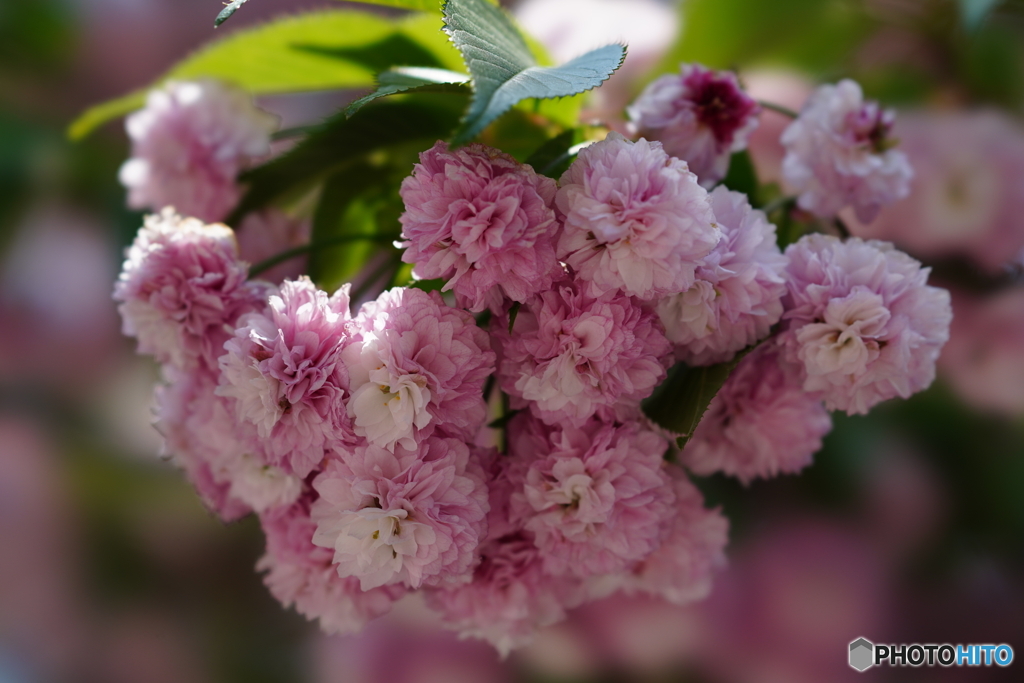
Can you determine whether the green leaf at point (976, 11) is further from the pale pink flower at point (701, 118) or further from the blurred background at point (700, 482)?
the pale pink flower at point (701, 118)

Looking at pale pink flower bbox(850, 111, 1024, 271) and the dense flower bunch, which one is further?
pale pink flower bbox(850, 111, 1024, 271)

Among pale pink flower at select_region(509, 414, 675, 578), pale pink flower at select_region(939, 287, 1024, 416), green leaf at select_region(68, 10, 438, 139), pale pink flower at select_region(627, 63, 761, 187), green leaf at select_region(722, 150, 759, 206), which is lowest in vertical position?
pale pink flower at select_region(939, 287, 1024, 416)

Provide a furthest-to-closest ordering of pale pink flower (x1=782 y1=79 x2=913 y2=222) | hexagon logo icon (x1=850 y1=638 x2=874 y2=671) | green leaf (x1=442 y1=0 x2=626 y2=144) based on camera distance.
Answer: hexagon logo icon (x1=850 y1=638 x2=874 y2=671) → pale pink flower (x1=782 y1=79 x2=913 y2=222) → green leaf (x1=442 y1=0 x2=626 y2=144)

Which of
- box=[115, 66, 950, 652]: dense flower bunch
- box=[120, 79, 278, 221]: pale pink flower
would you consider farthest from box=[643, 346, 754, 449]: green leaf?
box=[120, 79, 278, 221]: pale pink flower

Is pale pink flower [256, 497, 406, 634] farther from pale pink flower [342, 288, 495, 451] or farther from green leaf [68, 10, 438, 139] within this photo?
green leaf [68, 10, 438, 139]

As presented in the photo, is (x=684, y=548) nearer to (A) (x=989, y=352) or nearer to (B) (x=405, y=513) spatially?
(B) (x=405, y=513)

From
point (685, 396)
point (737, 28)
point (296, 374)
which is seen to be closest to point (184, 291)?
point (296, 374)
